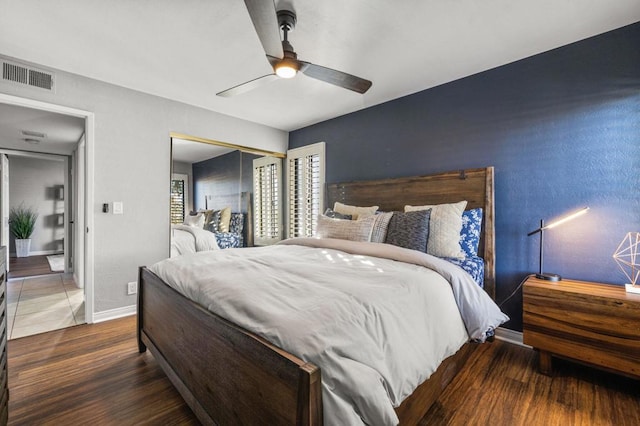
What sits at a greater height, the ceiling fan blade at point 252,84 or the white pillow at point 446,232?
the ceiling fan blade at point 252,84

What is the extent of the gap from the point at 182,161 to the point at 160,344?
7.40ft

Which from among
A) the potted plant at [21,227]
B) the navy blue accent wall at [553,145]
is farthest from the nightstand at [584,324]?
the potted plant at [21,227]

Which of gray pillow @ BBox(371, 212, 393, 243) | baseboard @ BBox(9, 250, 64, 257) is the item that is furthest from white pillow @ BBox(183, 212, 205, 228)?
baseboard @ BBox(9, 250, 64, 257)

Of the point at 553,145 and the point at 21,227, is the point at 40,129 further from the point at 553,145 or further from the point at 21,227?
the point at 553,145

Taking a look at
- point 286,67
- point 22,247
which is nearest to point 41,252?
point 22,247

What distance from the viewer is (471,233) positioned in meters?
2.50

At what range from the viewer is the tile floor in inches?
108

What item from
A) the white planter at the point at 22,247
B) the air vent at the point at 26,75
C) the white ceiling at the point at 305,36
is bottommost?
the white planter at the point at 22,247

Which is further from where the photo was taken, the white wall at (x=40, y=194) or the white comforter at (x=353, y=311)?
the white wall at (x=40, y=194)

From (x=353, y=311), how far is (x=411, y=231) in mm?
1514

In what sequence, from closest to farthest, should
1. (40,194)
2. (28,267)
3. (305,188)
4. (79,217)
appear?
(79,217), (305,188), (28,267), (40,194)

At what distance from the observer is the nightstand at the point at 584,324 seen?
1.68m

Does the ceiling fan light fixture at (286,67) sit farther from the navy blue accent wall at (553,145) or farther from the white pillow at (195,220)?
the white pillow at (195,220)

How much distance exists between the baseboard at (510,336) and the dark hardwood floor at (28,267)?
21.7 feet
